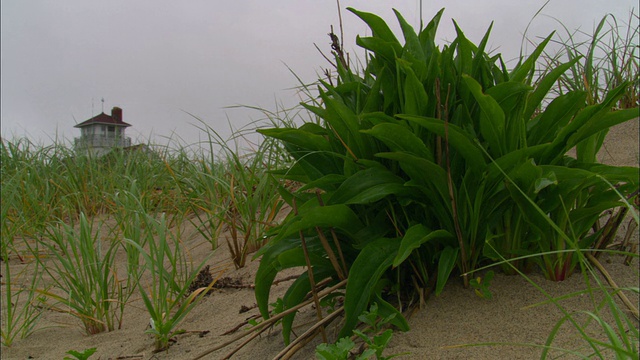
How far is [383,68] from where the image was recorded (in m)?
1.66

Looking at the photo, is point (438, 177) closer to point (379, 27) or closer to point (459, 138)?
point (459, 138)

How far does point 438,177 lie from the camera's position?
4.96ft

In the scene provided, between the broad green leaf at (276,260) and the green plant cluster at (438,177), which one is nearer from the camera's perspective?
the green plant cluster at (438,177)

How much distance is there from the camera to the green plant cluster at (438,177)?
148cm

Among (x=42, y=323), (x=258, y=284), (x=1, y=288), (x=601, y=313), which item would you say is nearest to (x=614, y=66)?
(x=601, y=313)

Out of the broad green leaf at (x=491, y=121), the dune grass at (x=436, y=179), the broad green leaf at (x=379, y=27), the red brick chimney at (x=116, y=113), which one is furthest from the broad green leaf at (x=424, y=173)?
the red brick chimney at (x=116, y=113)

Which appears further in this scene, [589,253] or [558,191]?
[589,253]

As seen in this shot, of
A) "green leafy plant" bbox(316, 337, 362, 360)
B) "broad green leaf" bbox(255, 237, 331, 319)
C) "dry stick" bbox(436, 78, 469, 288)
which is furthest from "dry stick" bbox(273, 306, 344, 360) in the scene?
"dry stick" bbox(436, 78, 469, 288)

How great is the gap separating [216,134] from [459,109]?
214 centimetres

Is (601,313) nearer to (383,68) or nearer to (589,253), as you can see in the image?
(589,253)

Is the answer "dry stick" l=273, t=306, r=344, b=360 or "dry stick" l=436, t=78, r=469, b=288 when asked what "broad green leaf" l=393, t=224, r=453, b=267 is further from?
"dry stick" l=273, t=306, r=344, b=360

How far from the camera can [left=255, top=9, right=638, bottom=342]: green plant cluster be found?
1477 millimetres

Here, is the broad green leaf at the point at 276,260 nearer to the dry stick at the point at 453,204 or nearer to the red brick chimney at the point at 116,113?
the dry stick at the point at 453,204

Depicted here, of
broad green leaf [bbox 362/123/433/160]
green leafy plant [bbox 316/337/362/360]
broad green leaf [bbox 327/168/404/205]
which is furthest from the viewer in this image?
broad green leaf [bbox 327/168/404/205]
